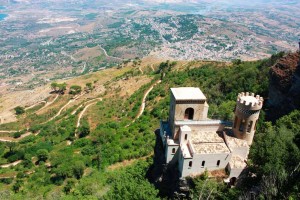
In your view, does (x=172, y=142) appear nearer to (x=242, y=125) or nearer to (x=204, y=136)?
(x=204, y=136)

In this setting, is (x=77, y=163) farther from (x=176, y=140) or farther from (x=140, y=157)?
(x=176, y=140)

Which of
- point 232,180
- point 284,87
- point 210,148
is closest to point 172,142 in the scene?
point 210,148

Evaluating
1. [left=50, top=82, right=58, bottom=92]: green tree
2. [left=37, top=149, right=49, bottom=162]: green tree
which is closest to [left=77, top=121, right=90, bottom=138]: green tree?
[left=37, top=149, right=49, bottom=162]: green tree

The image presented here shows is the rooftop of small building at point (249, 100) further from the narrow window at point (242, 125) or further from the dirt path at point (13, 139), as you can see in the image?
the dirt path at point (13, 139)

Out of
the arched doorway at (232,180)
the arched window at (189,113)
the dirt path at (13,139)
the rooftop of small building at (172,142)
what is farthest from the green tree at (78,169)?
the dirt path at (13,139)

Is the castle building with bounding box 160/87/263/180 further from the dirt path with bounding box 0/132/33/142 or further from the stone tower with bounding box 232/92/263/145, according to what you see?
the dirt path with bounding box 0/132/33/142

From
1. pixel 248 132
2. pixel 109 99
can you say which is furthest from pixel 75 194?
pixel 109 99
